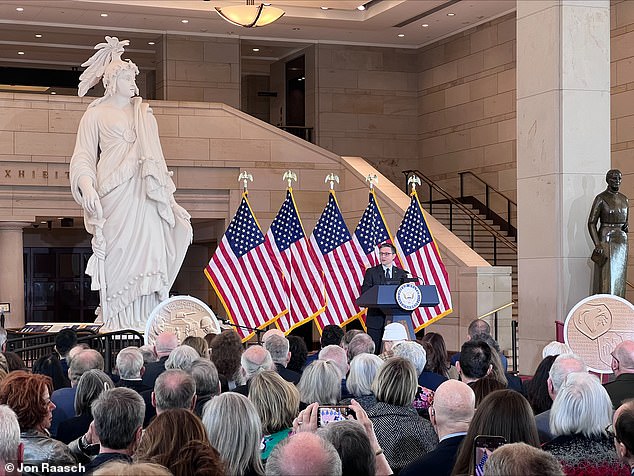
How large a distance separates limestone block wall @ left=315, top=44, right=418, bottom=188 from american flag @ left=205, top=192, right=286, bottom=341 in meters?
11.2

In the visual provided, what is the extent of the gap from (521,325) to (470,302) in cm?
397

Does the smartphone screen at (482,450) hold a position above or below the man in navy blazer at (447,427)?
above

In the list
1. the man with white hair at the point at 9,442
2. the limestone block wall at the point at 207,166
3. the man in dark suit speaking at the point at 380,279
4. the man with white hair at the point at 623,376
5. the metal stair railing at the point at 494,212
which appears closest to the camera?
the man with white hair at the point at 9,442

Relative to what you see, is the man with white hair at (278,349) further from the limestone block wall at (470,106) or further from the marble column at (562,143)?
the limestone block wall at (470,106)

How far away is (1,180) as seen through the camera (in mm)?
18250

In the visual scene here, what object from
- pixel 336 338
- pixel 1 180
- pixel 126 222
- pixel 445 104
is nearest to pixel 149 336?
pixel 126 222

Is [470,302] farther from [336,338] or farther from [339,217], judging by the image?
[336,338]

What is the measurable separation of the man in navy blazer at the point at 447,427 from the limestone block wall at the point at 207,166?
1263 centimetres

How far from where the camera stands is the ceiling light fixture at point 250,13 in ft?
56.3

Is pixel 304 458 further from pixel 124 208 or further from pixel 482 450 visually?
pixel 124 208

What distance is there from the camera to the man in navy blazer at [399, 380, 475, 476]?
13.6 ft

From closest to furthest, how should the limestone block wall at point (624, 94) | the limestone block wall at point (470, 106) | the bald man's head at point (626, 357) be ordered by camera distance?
the bald man's head at point (626, 357) < the limestone block wall at point (624, 94) < the limestone block wall at point (470, 106)

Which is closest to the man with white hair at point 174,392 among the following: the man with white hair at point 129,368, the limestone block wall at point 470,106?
the man with white hair at point 129,368

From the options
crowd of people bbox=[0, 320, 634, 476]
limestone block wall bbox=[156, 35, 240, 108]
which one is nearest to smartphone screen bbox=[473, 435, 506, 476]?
crowd of people bbox=[0, 320, 634, 476]
